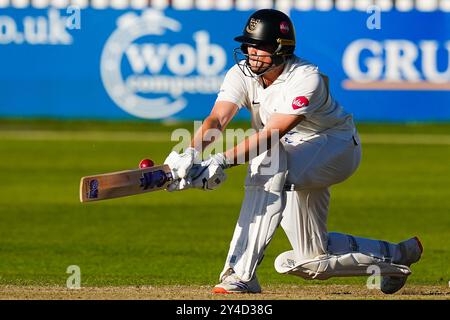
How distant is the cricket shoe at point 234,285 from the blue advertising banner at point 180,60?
13.5 metres

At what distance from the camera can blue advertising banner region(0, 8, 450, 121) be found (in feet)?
66.9

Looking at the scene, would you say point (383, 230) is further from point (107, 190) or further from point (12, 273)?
point (107, 190)

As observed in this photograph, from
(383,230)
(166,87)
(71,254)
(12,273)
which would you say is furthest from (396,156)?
(12,273)

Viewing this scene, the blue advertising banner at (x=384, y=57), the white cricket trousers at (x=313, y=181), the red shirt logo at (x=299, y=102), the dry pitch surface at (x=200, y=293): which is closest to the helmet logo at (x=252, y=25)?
the red shirt logo at (x=299, y=102)

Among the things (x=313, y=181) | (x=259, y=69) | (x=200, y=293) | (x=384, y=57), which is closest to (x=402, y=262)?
(x=313, y=181)

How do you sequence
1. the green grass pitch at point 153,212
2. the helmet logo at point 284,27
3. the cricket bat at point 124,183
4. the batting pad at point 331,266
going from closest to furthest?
the cricket bat at point 124,183 → the helmet logo at point 284,27 → the batting pad at point 331,266 → the green grass pitch at point 153,212

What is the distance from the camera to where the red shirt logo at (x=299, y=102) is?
272 inches

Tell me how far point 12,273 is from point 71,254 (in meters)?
1.35

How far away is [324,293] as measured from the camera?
24.8ft

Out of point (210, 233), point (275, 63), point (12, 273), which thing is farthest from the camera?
point (210, 233)

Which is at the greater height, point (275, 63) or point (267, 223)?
point (275, 63)

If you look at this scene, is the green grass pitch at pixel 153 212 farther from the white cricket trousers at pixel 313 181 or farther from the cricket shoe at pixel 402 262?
the white cricket trousers at pixel 313 181

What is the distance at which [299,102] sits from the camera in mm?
6918

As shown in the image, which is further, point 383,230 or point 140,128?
point 140,128
